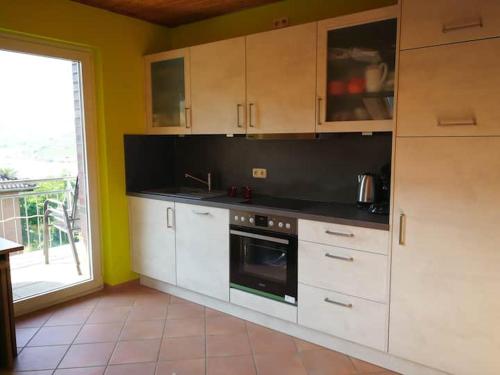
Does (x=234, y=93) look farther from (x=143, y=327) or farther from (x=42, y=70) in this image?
(x=143, y=327)

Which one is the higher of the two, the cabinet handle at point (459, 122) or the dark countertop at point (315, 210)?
the cabinet handle at point (459, 122)

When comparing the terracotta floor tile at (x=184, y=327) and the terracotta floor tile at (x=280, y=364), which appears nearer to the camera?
the terracotta floor tile at (x=280, y=364)

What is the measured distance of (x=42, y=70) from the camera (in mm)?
2941

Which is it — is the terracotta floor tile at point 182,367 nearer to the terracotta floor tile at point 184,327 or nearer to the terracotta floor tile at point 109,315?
the terracotta floor tile at point 184,327

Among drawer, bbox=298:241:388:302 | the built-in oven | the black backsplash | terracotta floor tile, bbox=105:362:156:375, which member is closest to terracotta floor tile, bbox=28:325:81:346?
terracotta floor tile, bbox=105:362:156:375

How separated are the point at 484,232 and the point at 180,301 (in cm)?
225

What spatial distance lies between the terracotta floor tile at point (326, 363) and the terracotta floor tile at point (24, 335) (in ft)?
5.92

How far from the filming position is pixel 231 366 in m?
2.24

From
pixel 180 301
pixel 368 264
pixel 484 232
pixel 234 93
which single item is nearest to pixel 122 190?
pixel 180 301

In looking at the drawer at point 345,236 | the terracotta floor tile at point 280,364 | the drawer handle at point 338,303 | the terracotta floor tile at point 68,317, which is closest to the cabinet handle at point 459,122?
the drawer at point 345,236

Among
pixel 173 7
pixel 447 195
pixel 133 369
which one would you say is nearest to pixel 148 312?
pixel 133 369

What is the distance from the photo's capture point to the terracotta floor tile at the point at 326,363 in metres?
2.19

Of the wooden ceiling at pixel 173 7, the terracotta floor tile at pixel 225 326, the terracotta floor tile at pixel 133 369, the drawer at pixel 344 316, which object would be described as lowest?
the terracotta floor tile at pixel 133 369

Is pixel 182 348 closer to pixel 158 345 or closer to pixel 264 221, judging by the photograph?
pixel 158 345
